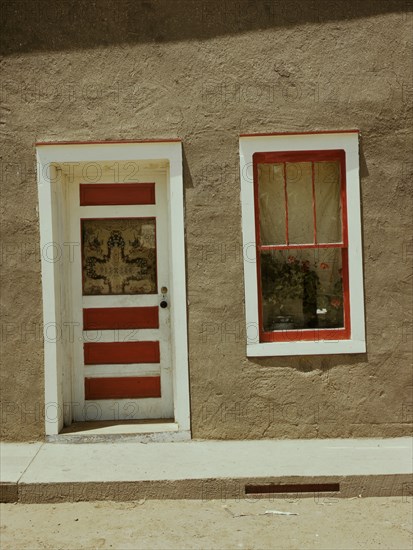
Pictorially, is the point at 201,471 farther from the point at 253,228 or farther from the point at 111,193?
the point at 111,193

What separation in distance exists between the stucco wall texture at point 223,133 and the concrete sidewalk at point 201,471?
35 cm

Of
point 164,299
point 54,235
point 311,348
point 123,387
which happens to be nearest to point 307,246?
point 311,348

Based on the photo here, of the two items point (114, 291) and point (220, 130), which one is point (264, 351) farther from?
point (220, 130)

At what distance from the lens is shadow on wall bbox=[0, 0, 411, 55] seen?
6035 mm

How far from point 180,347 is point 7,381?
61.1 inches

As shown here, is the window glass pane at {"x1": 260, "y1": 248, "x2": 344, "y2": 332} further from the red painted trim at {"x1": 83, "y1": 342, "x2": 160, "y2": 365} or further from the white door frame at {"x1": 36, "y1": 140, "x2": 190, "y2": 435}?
the red painted trim at {"x1": 83, "y1": 342, "x2": 160, "y2": 365}

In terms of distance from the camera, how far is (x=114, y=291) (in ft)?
21.1

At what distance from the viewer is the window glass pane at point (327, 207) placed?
6.21 metres

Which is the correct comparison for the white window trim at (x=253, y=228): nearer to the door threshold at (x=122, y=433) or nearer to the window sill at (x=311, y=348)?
the window sill at (x=311, y=348)

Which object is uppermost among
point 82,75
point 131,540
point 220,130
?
point 82,75

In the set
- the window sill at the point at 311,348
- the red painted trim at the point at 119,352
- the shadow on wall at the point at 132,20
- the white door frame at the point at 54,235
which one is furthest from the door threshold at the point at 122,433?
the shadow on wall at the point at 132,20

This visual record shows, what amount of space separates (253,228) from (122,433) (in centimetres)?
214

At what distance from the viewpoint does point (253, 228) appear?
19.8 ft

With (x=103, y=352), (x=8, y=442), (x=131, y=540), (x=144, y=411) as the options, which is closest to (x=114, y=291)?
(x=103, y=352)
